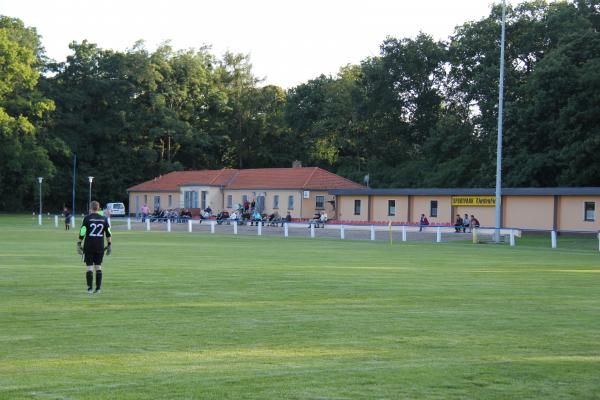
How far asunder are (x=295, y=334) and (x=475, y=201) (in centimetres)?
4392

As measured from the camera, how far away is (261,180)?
73.5 metres

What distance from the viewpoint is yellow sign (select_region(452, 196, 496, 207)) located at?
52500 mm

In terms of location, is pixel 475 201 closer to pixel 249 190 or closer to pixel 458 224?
pixel 458 224

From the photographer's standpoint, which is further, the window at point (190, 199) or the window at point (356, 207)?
the window at point (190, 199)

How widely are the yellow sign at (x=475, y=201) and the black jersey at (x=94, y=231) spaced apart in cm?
3937

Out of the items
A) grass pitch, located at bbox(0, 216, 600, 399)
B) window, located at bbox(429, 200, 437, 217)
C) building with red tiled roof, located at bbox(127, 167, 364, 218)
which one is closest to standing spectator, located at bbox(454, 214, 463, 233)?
window, located at bbox(429, 200, 437, 217)

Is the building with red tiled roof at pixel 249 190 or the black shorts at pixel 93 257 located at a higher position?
the building with red tiled roof at pixel 249 190

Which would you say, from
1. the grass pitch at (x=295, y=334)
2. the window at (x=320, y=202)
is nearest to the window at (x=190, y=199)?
the window at (x=320, y=202)

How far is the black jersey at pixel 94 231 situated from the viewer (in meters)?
16.0

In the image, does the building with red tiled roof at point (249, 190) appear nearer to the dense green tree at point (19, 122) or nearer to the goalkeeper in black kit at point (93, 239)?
the dense green tree at point (19, 122)

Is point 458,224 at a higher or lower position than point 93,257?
higher

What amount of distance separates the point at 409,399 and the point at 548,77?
5328 centimetres

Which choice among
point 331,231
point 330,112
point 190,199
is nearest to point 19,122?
point 190,199

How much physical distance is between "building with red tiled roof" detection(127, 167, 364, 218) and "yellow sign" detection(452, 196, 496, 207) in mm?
13907
